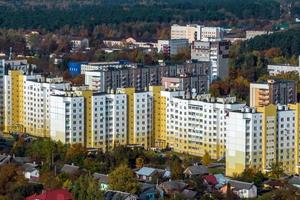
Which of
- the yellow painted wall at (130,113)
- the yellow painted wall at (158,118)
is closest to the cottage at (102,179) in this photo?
the yellow painted wall at (130,113)

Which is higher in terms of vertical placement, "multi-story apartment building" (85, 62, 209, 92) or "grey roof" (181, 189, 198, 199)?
"multi-story apartment building" (85, 62, 209, 92)

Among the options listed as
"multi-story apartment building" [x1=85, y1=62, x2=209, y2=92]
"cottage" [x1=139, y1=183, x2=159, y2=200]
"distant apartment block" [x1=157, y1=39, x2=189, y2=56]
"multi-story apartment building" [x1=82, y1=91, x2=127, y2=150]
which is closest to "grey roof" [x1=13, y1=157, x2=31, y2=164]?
"multi-story apartment building" [x1=82, y1=91, x2=127, y2=150]

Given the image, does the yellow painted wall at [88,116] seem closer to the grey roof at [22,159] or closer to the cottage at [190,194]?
the grey roof at [22,159]

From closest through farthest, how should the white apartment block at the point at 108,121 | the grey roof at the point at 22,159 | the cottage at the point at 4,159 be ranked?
the cottage at the point at 4,159
the grey roof at the point at 22,159
the white apartment block at the point at 108,121

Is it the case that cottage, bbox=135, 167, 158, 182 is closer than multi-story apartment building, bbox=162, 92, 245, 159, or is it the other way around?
cottage, bbox=135, 167, 158, 182

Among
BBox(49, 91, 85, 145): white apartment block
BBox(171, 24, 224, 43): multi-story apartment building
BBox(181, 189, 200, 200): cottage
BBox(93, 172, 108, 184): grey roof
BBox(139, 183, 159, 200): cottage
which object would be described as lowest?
BBox(181, 189, 200, 200): cottage

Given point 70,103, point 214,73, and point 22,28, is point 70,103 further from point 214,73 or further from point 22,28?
point 22,28

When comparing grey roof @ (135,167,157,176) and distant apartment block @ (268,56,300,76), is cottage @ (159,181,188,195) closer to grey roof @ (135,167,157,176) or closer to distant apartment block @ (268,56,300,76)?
grey roof @ (135,167,157,176)

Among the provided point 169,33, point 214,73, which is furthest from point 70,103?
point 169,33
